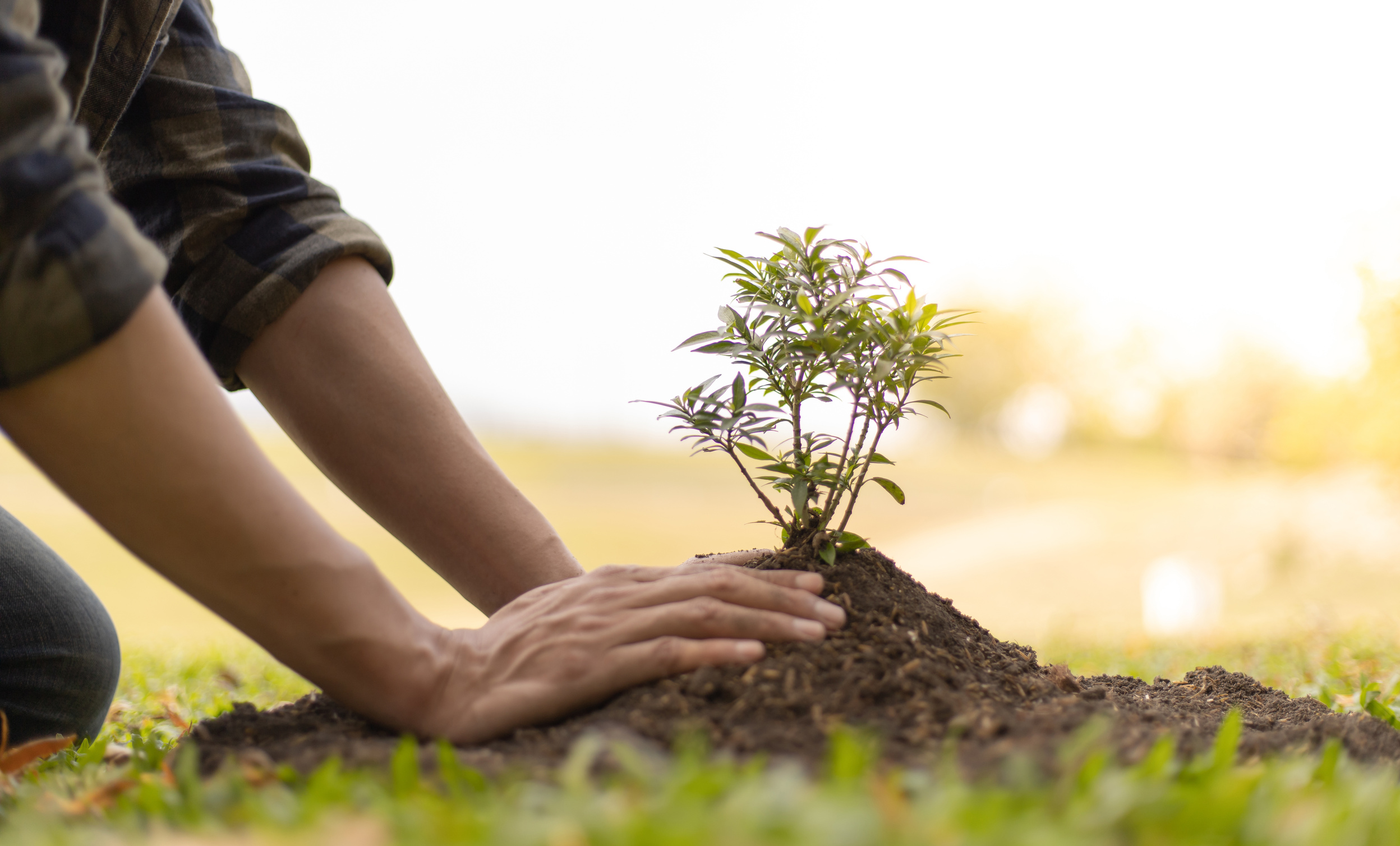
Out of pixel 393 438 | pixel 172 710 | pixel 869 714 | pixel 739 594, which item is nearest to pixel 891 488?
pixel 739 594

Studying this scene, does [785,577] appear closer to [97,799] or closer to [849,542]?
[849,542]

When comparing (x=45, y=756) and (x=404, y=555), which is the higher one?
(x=45, y=756)

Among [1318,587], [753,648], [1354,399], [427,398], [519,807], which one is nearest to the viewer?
[519,807]

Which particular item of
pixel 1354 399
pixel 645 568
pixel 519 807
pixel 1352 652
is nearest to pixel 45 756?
pixel 645 568

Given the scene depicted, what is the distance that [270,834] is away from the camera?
89 cm

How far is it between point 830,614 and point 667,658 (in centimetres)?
35

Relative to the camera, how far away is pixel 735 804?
882 mm

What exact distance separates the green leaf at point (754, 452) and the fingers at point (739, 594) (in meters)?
0.27

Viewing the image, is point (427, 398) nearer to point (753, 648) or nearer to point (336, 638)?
point (336, 638)

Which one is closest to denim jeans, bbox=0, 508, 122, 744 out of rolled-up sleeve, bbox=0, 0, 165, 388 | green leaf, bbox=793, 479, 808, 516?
rolled-up sleeve, bbox=0, 0, 165, 388

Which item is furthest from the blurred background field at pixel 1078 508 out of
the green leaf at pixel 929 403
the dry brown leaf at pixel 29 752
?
the dry brown leaf at pixel 29 752

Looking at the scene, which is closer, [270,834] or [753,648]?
[270,834]

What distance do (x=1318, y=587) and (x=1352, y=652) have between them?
47.4ft

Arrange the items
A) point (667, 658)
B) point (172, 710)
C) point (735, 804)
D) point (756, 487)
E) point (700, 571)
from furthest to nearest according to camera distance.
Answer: point (172, 710) < point (756, 487) < point (700, 571) < point (667, 658) < point (735, 804)
